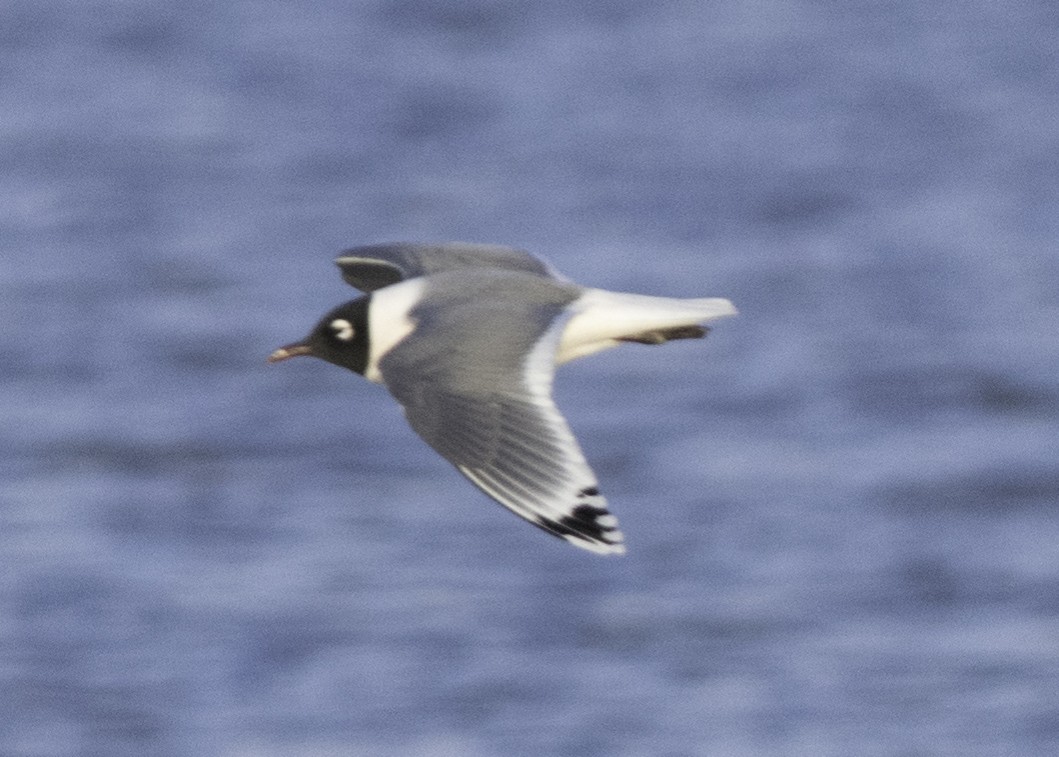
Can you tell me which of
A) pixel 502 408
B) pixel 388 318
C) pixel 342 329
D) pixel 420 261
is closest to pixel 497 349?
Result: pixel 502 408

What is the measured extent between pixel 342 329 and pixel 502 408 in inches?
30.6

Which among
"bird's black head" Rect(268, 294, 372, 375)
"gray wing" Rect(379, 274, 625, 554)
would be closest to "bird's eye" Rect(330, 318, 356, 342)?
"bird's black head" Rect(268, 294, 372, 375)

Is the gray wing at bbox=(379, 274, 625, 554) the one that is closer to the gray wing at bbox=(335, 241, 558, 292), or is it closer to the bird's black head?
the bird's black head

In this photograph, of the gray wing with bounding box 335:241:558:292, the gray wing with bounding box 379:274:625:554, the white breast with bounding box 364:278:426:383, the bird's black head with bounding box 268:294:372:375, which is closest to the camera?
the gray wing with bounding box 379:274:625:554

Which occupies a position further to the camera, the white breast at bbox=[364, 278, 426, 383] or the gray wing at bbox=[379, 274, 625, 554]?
the white breast at bbox=[364, 278, 426, 383]

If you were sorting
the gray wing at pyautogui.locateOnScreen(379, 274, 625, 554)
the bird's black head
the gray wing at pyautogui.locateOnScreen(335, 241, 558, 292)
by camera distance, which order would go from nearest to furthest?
the gray wing at pyautogui.locateOnScreen(379, 274, 625, 554) → the bird's black head → the gray wing at pyautogui.locateOnScreen(335, 241, 558, 292)

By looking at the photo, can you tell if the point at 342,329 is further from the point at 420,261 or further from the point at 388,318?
the point at 420,261

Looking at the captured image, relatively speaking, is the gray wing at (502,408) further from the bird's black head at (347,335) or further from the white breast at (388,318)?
the bird's black head at (347,335)

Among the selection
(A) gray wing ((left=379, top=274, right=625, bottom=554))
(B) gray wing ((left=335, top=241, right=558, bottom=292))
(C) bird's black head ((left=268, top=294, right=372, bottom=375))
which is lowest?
(A) gray wing ((left=379, top=274, right=625, bottom=554))

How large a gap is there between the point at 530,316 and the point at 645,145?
10658 millimetres

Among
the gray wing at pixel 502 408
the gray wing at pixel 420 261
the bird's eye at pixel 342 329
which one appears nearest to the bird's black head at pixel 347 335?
the bird's eye at pixel 342 329

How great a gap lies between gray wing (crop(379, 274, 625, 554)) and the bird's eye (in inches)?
9.2

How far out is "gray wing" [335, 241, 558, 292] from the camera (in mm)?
6066

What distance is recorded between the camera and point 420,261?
609 cm
